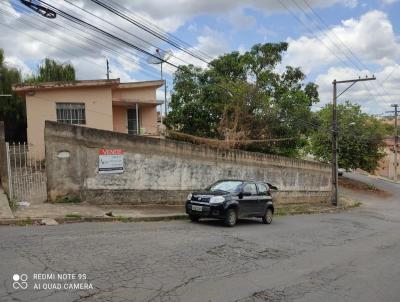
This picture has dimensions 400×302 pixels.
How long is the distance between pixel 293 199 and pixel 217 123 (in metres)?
7.42

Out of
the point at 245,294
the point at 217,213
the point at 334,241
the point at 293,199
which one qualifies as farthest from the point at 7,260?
the point at 293,199

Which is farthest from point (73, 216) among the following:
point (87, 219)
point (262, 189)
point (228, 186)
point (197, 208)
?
point (262, 189)

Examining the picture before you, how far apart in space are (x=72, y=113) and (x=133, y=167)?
35.3 feet

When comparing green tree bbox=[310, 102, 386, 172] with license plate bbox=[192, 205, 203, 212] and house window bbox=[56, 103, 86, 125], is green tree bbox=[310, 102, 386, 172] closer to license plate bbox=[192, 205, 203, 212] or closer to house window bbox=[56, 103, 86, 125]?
house window bbox=[56, 103, 86, 125]

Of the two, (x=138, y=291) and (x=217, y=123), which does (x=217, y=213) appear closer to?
(x=138, y=291)

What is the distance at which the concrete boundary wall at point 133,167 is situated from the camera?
14727 millimetres

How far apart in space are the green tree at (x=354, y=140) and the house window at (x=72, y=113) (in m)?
26.2

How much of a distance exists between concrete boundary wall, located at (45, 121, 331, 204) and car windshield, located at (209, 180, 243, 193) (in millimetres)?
2856

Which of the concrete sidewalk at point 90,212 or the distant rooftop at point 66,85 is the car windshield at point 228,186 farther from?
the distant rooftop at point 66,85

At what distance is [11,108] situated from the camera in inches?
1264

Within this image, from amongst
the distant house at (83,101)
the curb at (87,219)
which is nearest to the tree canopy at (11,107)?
the distant house at (83,101)

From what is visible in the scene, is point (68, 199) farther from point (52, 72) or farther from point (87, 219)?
point (52, 72)

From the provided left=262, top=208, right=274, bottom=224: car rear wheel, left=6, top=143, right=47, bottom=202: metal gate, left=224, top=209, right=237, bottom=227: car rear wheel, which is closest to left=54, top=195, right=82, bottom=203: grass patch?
left=6, top=143, right=47, bottom=202: metal gate

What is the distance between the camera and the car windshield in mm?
15188
